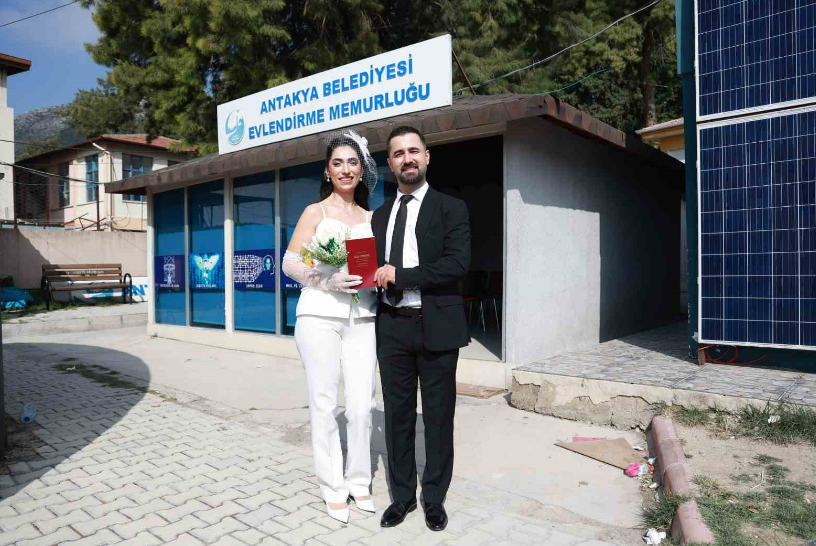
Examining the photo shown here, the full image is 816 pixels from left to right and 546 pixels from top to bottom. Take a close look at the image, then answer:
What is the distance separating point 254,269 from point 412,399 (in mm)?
6060

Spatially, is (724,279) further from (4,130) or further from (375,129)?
(4,130)

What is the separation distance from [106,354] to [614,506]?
26.2ft

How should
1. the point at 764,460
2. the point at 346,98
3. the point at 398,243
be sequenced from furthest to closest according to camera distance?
the point at 346,98 < the point at 764,460 < the point at 398,243

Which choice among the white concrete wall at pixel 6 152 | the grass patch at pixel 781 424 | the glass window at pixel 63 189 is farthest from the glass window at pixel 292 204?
the glass window at pixel 63 189

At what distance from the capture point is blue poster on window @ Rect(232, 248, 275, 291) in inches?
333

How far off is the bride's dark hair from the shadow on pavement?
2333 millimetres

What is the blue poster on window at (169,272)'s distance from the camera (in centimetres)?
1018

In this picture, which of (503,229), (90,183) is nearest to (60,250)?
(90,183)

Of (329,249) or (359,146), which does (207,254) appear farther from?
(329,249)

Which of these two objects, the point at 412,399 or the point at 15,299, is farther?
the point at 15,299

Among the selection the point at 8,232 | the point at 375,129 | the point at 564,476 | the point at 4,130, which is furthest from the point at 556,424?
the point at 4,130

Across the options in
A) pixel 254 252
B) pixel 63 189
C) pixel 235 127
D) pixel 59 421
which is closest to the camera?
pixel 59 421

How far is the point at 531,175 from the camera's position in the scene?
626cm

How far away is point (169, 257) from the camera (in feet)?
34.1
